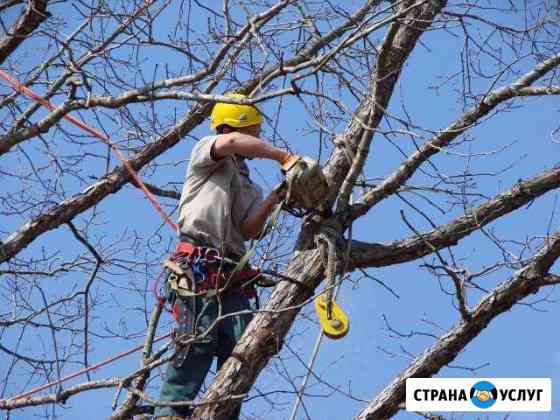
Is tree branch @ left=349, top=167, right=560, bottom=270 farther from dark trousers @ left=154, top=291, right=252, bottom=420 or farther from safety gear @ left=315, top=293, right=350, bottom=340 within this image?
dark trousers @ left=154, top=291, right=252, bottom=420

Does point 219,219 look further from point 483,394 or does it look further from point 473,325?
point 483,394

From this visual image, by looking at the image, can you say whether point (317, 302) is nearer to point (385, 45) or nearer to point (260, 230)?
point (260, 230)

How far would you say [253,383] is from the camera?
4.44 metres

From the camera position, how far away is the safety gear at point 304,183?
4.77m

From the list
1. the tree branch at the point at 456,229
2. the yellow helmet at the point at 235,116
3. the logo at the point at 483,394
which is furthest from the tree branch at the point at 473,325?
the yellow helmet at the point at 235,116

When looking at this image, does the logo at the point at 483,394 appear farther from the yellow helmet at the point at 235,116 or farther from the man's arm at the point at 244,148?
the yellow helmet at the point at 235,116

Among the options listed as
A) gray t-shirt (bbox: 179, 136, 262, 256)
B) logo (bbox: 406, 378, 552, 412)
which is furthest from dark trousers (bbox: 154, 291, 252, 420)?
logo (bbox: 406, 378, 552, 412)

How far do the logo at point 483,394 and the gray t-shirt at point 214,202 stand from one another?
1.53 meters

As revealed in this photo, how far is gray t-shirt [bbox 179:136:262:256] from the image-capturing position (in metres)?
4.84

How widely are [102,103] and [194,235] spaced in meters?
0.91

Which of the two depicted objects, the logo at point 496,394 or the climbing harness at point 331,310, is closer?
the climbing harness at point 331,310

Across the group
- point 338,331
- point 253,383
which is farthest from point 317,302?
point 253,383

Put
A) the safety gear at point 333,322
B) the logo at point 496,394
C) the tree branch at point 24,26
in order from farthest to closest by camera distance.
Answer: the logo at point 496,394 → the tree branch at point 24,26 → the safety gear at point 333,322

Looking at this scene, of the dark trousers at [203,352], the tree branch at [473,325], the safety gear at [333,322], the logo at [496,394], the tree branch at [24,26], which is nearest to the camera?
the dark trousers at [203,352]
